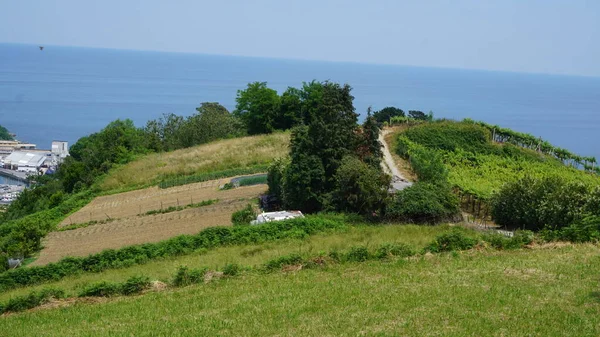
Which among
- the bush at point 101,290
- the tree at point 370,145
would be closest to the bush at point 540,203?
the tree at point 370,145

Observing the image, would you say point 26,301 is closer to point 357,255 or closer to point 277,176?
point 357,255

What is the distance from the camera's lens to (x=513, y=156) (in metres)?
44.2

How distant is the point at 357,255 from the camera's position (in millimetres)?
18078

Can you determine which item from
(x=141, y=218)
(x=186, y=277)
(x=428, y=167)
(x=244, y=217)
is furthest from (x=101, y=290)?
(x=428, y=167)

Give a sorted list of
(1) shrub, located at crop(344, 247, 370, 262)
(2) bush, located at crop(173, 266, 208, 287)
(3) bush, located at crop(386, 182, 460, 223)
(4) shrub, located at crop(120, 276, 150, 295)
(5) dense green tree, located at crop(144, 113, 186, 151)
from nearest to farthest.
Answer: (4) shrub, located at crop(120, 276, 150, 295) < (2) bush, located at crop(173, 266, 208, 287) < (1) shrub, located at crop(344, 247, 370, 262) < (3) bush, located at crop(386, 182, 460, 223) < (5) dense green tree, located at crop(144, 113, 186, 151)

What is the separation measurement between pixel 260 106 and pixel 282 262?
43.4 meters

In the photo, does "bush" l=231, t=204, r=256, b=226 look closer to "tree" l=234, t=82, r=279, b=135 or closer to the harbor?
"tree" l=234, t=82, r=279, b=135

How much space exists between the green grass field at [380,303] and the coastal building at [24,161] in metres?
95.4

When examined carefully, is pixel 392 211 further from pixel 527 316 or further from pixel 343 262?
pixel 527 316

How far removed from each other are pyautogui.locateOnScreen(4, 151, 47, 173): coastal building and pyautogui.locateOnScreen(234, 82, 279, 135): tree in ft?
187

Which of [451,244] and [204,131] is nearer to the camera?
[451,244]

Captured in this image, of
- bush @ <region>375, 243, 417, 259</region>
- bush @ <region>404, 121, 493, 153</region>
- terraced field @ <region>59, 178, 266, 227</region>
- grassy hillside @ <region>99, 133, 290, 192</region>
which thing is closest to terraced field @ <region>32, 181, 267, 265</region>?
terraced field @ <region>59, 178, 266, 227</region>

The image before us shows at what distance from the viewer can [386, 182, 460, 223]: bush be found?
26.1 m

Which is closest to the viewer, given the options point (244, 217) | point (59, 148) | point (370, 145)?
point (244, 217)
